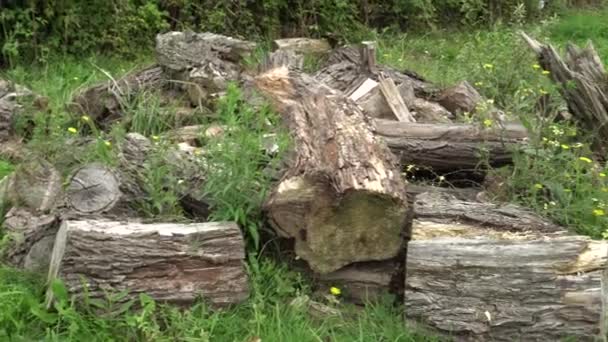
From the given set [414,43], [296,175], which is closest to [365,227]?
[296,175]

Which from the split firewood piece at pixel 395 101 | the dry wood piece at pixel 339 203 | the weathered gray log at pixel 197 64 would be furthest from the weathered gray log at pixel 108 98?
the dry wood piece at pixel 339 203

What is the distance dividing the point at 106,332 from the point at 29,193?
3.92ft

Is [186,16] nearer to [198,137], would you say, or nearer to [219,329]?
[198,137]

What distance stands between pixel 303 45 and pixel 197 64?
9.49ft

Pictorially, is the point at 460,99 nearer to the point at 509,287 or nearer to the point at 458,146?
the point at 458,146

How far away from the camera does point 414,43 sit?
10.5m

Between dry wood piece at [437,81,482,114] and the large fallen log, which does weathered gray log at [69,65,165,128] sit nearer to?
dry wood piece at [437,81,482,114]

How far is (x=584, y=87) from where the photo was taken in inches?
223

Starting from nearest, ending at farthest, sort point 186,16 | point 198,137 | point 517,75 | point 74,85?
point 198,137 → point 517,75 → point 74,85 → point 186,16

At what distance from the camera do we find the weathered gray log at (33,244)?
15.0ft

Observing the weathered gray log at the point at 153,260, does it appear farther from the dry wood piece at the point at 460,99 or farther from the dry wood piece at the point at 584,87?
the dry wood piece at the point at 460,99

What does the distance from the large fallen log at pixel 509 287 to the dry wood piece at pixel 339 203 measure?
7.5 inches

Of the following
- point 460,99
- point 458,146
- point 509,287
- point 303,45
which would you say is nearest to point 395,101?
point 460,99

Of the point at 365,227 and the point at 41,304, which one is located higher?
the point at 365,227
